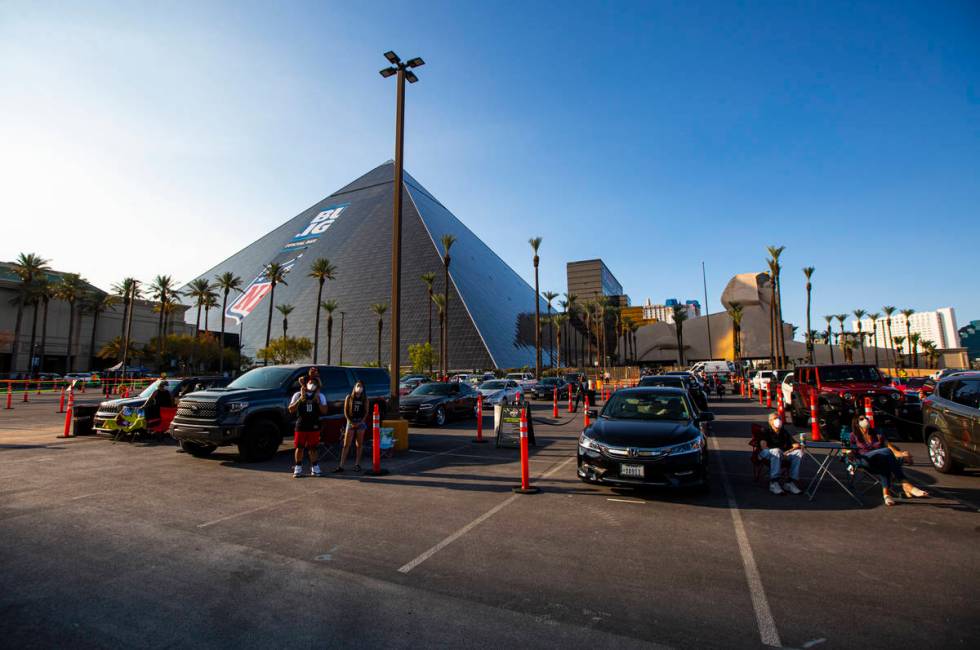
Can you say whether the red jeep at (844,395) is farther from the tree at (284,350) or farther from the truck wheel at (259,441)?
the tree at (284,350)

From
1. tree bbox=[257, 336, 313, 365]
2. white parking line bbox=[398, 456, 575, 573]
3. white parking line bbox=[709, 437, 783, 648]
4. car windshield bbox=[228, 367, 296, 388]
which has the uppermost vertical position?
tree bbox=[257, 336, 313, 365]

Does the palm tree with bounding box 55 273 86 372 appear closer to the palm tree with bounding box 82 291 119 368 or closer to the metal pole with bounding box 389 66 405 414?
the palm tree with bounding box 82 291 119 368

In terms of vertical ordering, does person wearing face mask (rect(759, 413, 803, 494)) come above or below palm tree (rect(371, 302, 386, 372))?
below

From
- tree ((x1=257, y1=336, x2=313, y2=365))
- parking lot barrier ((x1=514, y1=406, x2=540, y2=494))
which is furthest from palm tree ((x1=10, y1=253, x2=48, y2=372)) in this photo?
parking lot barrier ((x1=514, y1=406, x2=540, y2=494))

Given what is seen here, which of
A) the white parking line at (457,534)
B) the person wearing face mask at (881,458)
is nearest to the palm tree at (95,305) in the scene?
the white parking line at (457,534)

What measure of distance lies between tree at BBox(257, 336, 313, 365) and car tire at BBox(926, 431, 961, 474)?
6743cm

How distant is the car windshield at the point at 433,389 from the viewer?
18.1m

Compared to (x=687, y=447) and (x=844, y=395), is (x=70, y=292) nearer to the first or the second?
(x=687, y=447)

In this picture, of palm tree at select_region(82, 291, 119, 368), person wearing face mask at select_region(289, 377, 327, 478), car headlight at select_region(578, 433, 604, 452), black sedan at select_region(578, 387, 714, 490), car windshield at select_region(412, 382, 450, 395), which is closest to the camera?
black sedan at select_region(578, 387, 714, 490)

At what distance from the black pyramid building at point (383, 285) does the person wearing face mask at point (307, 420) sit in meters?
61.6

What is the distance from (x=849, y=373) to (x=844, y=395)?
177 cm

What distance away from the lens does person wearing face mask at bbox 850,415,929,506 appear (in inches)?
270

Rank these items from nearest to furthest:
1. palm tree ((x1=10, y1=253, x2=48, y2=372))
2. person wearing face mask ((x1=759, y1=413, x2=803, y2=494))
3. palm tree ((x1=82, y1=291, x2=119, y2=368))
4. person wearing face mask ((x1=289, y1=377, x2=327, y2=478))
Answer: person wearing face mask ((x1=759, y1=413, x2=803, y2=494))
person wearing face mask ((x1=289, y1=377, x2=327, y2=478))
palm tree ((x1=10, y1=253, x2=48, y2=372))
palm tree ((x1=82, y1=291, x2=119, y2=368))

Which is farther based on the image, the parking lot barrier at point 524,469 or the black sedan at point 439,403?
the black sedan at point 439,403
